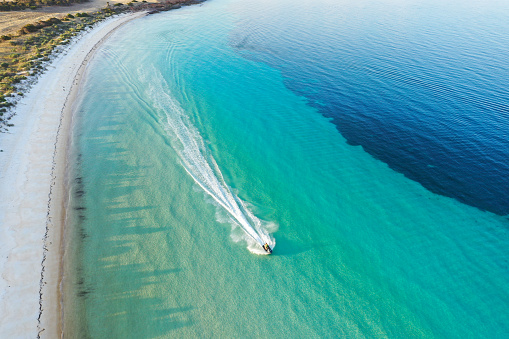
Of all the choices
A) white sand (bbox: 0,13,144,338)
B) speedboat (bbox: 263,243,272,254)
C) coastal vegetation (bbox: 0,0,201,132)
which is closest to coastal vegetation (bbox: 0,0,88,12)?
coastal vegetation (bbox: 0,0,201,132)

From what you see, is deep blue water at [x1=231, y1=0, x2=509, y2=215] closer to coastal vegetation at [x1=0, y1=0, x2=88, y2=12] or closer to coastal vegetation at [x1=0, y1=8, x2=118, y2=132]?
coastal vegetation at [x1=0, y1=8, x2=118, y2=132]

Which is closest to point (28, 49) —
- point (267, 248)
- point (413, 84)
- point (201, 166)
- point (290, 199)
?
point (201, 166)

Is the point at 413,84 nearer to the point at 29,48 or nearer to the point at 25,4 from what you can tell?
the point at 29,48

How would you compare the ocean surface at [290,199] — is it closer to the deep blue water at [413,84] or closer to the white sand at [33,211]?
the deep blue water at [413,84]

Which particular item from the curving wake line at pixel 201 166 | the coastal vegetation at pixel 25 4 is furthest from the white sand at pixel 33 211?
the coastal vegetation at pixel 25 4

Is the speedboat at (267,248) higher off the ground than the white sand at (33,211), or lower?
lower
